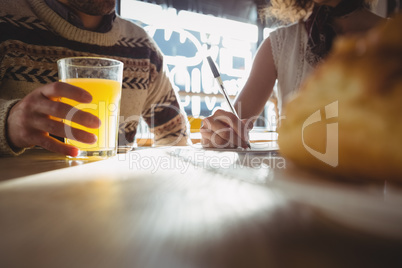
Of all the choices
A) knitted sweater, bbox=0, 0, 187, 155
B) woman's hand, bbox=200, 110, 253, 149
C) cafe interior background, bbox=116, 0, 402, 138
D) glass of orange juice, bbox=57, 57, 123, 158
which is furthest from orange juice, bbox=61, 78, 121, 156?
cafe interior background, bbox=116, 0, 402, 138

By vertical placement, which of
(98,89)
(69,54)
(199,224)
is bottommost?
(199,224)

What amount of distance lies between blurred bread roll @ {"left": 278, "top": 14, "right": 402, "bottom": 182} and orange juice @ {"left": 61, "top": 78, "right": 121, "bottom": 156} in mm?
288

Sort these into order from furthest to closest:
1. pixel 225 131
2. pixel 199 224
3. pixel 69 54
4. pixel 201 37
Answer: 1. pixel 201 37
2. pixel 69 54
3. pixel 225 131
4. pixel 199 224

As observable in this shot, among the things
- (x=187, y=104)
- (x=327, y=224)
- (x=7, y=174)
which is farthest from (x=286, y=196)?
(x=187, y=104)

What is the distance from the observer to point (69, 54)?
0.86m

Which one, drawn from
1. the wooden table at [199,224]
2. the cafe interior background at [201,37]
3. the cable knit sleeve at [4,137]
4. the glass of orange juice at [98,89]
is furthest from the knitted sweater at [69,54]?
the cafe interior background at [201,37]

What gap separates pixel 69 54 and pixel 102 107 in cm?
54

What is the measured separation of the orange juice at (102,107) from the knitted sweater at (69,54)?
43cm

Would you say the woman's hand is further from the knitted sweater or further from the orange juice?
the knitted sweater

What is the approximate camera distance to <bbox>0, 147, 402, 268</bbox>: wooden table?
0.26 ft

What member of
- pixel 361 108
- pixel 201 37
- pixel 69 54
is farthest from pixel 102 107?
pixel 201 37

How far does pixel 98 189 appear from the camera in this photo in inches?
6.7

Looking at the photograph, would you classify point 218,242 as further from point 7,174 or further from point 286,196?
point 7,174

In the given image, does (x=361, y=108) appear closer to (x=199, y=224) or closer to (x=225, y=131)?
(x=199, y=224)
